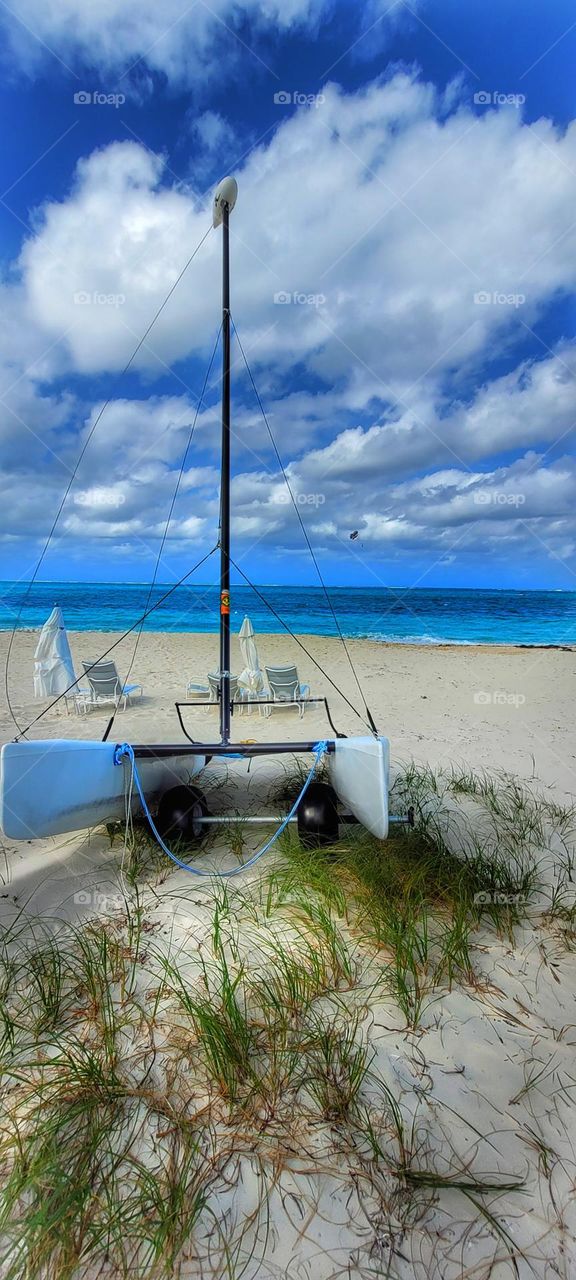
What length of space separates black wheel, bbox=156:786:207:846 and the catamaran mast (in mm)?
690

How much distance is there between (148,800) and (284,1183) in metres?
2.91

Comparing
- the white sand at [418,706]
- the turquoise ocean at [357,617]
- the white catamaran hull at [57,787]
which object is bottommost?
the white sand at [418,706]

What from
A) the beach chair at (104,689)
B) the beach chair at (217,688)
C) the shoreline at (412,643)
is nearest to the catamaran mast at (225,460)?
the beach chair at (217,688)

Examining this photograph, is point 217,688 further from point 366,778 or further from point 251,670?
point 366,778

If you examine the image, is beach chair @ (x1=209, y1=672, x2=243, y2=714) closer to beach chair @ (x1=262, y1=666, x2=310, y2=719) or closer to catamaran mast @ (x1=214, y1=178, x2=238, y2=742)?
beach chair @ (x1=262, y1=666, x2=310, y2=719)

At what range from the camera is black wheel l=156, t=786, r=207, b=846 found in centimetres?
376

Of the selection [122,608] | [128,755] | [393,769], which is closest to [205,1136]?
[128,755]

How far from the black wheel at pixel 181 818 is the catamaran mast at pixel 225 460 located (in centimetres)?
69

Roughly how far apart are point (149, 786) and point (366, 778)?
1.80 m

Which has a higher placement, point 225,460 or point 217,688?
point 225,460

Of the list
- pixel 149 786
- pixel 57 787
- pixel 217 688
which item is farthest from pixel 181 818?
pixel 217 688

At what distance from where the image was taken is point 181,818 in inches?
148

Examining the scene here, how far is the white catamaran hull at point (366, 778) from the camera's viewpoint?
3.20m

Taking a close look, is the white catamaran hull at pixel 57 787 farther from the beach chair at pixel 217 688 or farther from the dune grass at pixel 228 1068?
the beach chair at pixel 217 688
